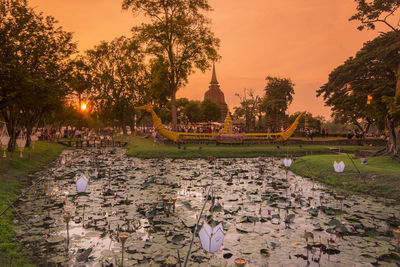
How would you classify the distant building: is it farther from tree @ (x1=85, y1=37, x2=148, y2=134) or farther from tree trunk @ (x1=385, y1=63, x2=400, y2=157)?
tree trunk @ (x1=385, y1=63, x2=400, y2=157)

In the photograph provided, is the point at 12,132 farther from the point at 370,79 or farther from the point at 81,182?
the point at 370,79

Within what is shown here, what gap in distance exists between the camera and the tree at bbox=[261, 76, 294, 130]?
49062 millimetres

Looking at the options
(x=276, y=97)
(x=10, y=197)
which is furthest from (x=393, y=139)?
(x=276, y=97)

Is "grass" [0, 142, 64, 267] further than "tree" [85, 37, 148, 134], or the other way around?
"tree" [85, 37, 148, 134]

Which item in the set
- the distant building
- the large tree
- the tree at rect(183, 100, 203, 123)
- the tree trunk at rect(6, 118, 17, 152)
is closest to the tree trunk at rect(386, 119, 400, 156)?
the large tree

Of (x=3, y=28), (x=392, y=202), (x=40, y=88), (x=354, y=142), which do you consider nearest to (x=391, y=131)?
(x=392, y=202)

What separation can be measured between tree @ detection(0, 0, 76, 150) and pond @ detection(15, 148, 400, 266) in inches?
282

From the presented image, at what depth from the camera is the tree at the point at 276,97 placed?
161ft

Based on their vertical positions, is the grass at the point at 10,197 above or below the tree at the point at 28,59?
below

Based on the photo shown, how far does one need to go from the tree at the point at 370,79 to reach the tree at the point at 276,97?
22.0m

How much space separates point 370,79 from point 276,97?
3463 cm

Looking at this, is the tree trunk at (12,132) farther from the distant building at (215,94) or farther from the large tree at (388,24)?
the distant building at (215,94)

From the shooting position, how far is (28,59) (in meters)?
16.8

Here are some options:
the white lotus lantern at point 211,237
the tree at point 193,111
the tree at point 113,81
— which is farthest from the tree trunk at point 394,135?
the tree at point 193,111
